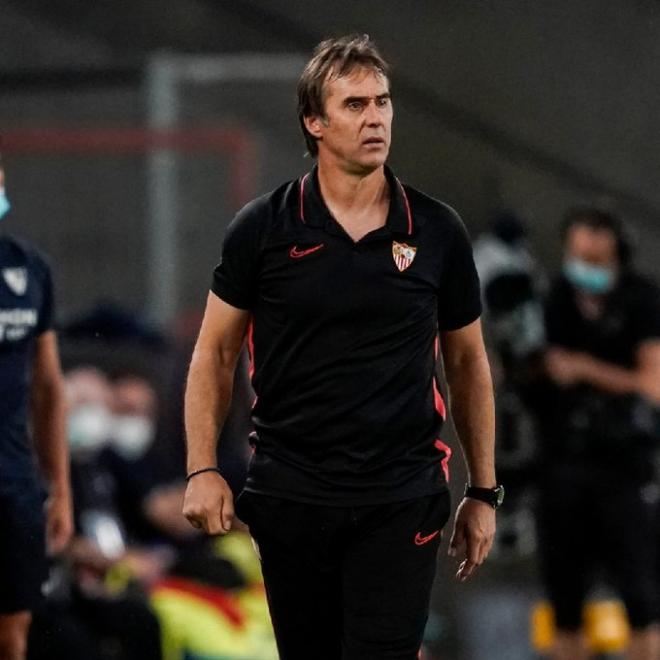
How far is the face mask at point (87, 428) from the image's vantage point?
884cm

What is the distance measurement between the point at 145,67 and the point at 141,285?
3.37ft

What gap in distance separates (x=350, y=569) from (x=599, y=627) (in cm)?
498

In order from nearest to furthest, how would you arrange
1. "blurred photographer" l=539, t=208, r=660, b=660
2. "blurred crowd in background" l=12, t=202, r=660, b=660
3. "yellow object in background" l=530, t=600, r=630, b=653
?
"blurred crowd in background" l=12, t=202, r=660, b=660, "blurred photographer" l=539, t=208, r=660, b=660, "yellow object in background" l=530, t=600, r=630, b=653

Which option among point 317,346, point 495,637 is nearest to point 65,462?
point 317,346

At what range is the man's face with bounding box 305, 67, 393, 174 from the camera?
191 inches

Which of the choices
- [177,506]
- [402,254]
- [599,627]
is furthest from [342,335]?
[599,627]

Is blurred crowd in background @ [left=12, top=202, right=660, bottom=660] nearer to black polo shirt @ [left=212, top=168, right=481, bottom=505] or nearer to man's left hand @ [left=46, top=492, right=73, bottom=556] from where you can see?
man's left hand @ [left=46, top=492, right=73, bottom=556]

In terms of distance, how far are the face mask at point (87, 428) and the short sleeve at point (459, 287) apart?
13.0 feet

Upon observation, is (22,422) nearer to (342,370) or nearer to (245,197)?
(342,370)

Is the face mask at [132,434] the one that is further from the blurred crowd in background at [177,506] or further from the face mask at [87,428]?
the face mask at [87,428]

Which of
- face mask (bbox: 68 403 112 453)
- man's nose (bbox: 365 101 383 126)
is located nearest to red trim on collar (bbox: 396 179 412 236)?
man's nose (bbox: 365 101 383 126)

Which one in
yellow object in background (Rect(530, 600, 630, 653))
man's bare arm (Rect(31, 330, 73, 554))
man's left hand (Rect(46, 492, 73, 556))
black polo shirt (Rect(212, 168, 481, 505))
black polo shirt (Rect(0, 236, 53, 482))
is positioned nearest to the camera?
black polo shirt (Rect(212, 168, 481, 505))

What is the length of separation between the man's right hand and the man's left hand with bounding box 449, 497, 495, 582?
555mm

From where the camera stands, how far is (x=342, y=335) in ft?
16.0
